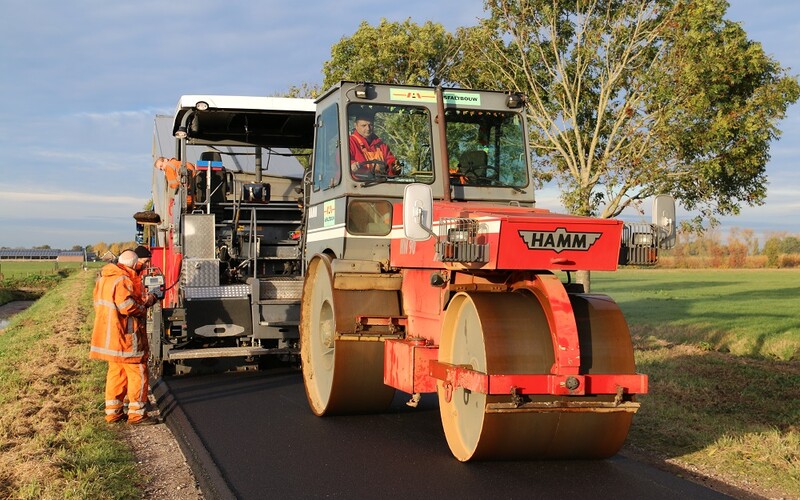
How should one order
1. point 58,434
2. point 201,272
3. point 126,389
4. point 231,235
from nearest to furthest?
1. point 58,434
2. point 126,389
3. point 201,272
4. point 231,235

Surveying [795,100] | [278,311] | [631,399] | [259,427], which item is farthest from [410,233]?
[795,100]

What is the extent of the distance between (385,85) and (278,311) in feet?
11.9

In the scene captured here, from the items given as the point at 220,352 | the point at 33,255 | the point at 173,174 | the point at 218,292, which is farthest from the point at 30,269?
the point at 220,352

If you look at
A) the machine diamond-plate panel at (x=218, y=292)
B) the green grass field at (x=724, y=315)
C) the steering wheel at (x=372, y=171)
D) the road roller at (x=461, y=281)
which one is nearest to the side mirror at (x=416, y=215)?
the road roller at (x=461, y=281)

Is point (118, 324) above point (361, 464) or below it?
above

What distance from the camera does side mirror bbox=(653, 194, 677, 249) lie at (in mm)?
6484

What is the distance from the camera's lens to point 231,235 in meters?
12.4

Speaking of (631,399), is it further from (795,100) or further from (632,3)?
(632,3)

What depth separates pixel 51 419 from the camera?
8820 millimetres

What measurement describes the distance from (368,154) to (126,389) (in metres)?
3.41

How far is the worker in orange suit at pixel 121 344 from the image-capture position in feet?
30.2

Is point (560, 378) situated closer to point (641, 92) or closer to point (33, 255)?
point (641, 92)

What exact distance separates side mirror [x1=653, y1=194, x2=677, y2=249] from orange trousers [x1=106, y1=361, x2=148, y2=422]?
206 inches

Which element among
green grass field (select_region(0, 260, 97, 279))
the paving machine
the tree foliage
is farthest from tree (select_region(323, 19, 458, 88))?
green grass field (select_region(0, 260, 97, 279))
